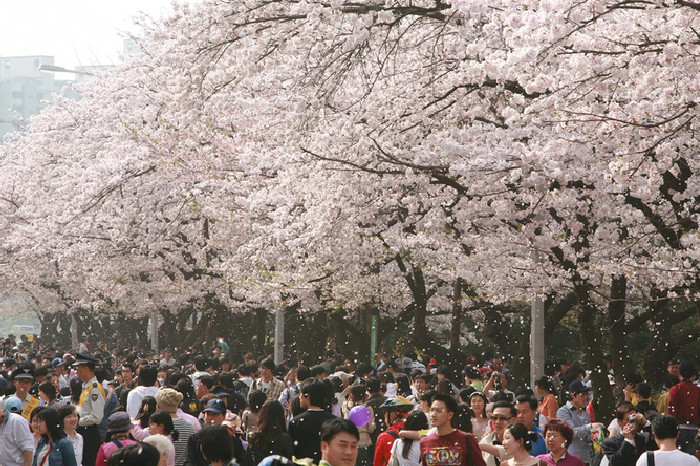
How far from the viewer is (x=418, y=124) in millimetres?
14289

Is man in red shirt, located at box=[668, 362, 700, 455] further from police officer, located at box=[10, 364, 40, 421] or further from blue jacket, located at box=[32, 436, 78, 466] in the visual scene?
police officer, located at box=[10, 364, 40, 421]

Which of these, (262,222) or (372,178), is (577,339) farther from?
(372,178)

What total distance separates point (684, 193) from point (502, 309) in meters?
9.22

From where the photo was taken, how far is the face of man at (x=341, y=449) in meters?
5.98

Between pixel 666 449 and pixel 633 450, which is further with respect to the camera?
pixel 633 450

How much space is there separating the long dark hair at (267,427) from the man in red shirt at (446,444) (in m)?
1.44

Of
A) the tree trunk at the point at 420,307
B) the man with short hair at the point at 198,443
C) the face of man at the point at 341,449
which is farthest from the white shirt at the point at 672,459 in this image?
the tree trunk at the point at 420,307

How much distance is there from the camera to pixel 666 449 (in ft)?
26.3

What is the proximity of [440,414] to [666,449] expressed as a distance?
80.7 inches

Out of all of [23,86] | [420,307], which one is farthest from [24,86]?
[420,307]

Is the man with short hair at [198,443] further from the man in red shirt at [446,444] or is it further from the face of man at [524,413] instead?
the face of man at [524,413]

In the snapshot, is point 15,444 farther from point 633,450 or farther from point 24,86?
point 24,86

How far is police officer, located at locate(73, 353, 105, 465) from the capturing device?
10656 millimetres

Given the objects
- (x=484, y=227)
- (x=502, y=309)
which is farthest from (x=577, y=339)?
(x=484, y=227)
